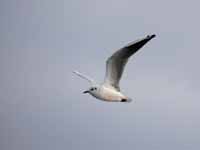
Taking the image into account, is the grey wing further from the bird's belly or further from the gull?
the bird's belly

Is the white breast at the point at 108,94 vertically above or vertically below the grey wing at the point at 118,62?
below

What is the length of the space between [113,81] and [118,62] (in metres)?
1.26

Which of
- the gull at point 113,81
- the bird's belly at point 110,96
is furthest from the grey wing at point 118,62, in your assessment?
the bird's belly at point 110,96

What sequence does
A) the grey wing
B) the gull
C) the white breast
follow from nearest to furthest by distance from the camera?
the grey wing
the gull
the white breast

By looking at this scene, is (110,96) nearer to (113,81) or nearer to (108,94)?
(108,94)

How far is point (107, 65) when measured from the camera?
33906 mm

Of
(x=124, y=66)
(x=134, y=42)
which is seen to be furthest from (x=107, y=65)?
(x=134, y=42)

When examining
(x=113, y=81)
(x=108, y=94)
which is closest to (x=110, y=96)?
(x=108, y=94)

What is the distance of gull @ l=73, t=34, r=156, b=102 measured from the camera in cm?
3281

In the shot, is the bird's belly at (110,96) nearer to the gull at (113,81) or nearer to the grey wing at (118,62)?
the gull at (113,81)

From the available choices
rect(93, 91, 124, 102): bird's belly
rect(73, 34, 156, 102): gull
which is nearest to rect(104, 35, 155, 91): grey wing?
rect(73, 34, 156, 102): gull

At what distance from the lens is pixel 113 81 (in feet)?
113

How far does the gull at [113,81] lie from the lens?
3281 centimetres

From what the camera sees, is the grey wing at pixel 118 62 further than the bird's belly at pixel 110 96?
No
